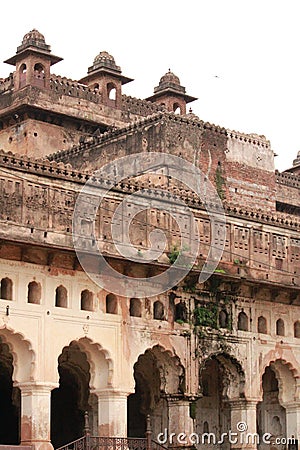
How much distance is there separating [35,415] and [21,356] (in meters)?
1.03

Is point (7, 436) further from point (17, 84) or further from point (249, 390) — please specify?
point (17, 84)

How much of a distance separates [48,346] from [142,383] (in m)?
4.51

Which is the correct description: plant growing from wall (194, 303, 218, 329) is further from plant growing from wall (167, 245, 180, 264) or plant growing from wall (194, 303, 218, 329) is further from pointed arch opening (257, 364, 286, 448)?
pointed arch opening (257, 364, 286, 448)

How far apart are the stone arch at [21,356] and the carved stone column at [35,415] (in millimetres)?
147

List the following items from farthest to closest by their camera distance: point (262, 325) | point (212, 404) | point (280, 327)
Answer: point (212, 404)
point (280, 327)
point (262, 325)

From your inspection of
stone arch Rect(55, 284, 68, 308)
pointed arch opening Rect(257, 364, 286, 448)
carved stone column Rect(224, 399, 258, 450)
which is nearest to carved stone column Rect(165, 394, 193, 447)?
carved stone column Rect(224, 399, 258, 450)

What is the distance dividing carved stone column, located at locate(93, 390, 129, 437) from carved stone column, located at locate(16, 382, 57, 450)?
1334 millimetres

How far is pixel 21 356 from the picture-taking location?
62.9ft

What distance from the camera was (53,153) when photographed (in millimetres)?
27266

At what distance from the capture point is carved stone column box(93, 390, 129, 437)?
65.4 feet

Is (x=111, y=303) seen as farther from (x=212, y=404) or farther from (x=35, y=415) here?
(x=212, y=404)

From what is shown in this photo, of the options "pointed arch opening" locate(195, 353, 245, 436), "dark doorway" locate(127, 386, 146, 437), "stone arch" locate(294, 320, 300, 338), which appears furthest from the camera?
"pointed arch opening" locate(195, 353, 245, 436)

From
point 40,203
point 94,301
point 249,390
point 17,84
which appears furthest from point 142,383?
point 17,84

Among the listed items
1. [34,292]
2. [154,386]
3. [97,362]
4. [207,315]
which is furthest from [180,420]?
[34,292]
